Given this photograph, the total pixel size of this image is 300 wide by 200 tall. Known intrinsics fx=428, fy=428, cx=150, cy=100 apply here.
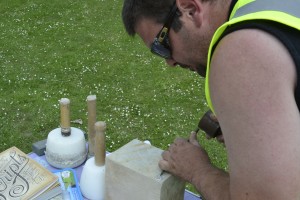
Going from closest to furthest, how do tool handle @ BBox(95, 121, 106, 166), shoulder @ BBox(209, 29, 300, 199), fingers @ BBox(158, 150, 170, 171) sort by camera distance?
shoulder @ BBox(209, 29, 300, 199)
fingers @ BBox(158, 150, 170, 171)
tool handle @ BBox(95, 121, 106, 166)

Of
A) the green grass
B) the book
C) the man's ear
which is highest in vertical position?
the man's ear

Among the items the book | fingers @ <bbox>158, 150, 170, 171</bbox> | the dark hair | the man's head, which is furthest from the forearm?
the book

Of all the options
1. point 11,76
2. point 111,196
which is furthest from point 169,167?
point 11,76

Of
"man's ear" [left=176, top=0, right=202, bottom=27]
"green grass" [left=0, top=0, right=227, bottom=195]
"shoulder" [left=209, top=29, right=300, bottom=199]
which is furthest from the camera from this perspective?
"green grass" [left=0, top=0, right=227, bottom=195]

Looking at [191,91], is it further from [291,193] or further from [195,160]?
[291,193]

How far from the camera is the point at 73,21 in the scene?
527 cm

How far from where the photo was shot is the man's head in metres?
1.01

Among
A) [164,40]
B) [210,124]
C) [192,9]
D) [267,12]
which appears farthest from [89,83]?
[267,12]

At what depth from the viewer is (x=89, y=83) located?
12.6 ft

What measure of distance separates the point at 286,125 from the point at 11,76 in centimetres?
348

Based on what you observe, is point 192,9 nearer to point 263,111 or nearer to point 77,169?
point 263,111

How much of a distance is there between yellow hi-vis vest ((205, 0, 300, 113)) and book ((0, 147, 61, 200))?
2.50 feet

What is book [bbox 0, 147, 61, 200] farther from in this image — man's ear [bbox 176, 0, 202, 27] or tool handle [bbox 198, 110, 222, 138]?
man's ear [bbox 176, 0, 202, 27]

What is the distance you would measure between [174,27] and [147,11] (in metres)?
0.09
